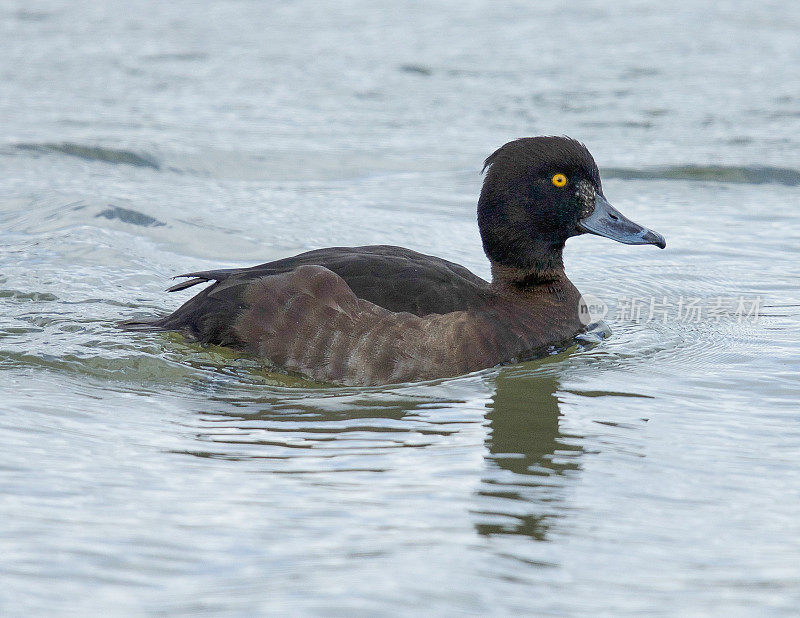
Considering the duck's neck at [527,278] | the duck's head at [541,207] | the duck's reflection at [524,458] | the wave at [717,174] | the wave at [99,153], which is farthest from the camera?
the wave at [99,153]

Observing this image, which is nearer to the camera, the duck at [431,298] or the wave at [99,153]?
the duck at [431,298]

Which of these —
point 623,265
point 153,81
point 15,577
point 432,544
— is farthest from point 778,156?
point 15,577

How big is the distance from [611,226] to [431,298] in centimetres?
127

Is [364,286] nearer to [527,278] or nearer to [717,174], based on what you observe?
[527,278]

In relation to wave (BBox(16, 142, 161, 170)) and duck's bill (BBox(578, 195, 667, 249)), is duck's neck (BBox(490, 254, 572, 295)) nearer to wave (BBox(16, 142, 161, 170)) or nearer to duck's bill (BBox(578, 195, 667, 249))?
duck's bill (BBox(578, 195, 667, 249))

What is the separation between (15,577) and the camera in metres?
3.77

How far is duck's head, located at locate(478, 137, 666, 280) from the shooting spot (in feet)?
21.1

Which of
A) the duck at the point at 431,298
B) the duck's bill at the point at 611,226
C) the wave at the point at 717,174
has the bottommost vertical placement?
the duck at the point at 431,298

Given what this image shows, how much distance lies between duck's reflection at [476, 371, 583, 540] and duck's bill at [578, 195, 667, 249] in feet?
3.30

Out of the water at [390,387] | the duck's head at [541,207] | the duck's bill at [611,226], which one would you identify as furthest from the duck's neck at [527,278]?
the water at [390,387]

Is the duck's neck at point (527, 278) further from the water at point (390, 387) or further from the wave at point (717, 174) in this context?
the wave at point (717, 174)

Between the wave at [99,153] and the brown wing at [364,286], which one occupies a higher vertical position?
the wave at [99,153]

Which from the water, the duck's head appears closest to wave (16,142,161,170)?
the water

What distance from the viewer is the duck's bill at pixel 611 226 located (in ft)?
21.7
